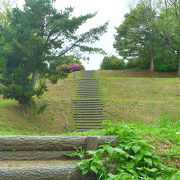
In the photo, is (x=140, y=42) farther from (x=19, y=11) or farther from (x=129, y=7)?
(x=19, y=11)

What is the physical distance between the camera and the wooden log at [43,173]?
3.77m

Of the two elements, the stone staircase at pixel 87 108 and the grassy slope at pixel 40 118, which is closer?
the grassy slope at pixel 40 118

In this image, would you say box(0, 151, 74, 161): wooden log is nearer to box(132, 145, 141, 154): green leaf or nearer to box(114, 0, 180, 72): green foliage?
box(132, 145, 141, 154): green leaf

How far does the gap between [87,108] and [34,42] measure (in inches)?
213

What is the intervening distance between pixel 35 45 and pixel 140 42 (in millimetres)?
17125

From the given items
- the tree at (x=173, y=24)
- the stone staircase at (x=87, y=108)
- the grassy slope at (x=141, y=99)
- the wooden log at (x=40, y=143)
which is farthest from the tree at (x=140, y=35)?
the wooden log at (x=40, y=143)

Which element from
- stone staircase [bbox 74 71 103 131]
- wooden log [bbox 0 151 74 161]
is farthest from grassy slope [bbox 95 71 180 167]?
wooden log [bbox 0 151 74 161]

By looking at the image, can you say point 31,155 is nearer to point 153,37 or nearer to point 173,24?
point 173,24

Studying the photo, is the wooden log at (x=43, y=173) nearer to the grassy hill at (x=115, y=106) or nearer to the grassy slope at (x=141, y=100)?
the grassy hill at (x=115, y=106)

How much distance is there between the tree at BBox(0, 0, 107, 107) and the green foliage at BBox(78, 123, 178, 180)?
Answer: 9.31 meters

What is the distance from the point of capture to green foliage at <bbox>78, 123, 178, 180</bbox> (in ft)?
12.0

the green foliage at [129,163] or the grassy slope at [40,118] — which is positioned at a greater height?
the green foliage at [129,163]

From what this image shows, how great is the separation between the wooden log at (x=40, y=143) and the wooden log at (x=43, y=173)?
0.70 metres

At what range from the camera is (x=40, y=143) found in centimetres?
456
